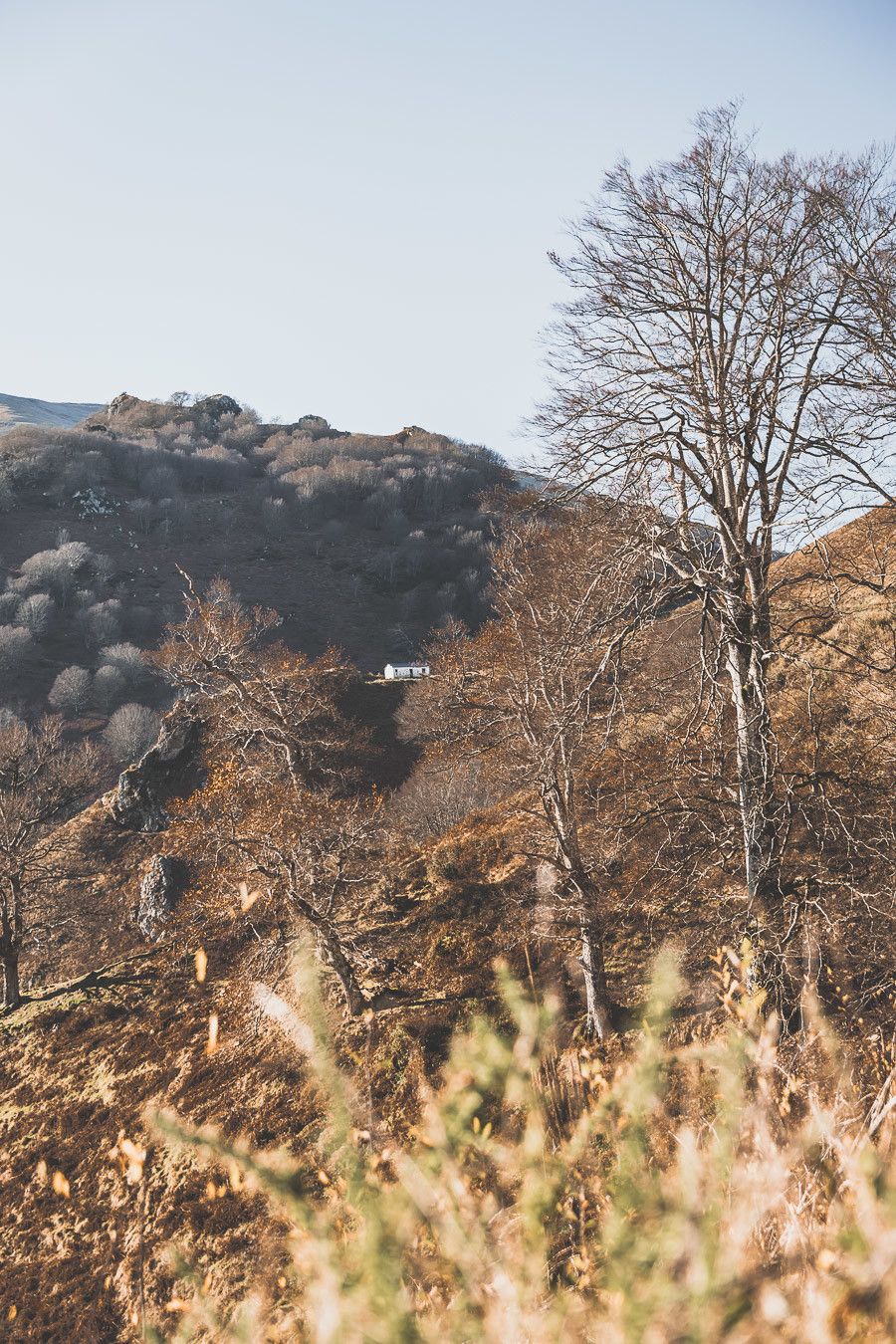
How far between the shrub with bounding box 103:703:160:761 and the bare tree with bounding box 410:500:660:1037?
45.8 meters

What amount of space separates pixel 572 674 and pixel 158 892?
19.1 meters

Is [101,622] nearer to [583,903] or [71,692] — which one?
[71,692]

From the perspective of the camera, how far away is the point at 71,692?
6431cm

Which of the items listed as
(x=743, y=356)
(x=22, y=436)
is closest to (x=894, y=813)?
(x=743, y=356)

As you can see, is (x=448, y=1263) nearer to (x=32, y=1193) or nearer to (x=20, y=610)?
(x=32, y=1193)

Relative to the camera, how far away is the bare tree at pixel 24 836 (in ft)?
67.7

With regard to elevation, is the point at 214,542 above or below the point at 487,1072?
above

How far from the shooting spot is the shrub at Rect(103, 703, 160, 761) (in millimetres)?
56375

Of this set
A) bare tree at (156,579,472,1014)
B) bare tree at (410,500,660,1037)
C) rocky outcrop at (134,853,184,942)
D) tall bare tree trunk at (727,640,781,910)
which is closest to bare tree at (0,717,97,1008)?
rocky outcrop at (134,853,184,942)

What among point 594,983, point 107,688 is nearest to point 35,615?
point 107,688

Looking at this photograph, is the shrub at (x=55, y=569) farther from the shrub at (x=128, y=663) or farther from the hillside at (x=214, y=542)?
the shrub at (x=128, y=663)

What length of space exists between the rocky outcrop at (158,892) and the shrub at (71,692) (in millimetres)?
44937

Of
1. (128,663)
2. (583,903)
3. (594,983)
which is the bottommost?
(128,663)

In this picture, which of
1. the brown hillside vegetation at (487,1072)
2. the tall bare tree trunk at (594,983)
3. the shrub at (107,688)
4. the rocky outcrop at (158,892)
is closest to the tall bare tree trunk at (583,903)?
the tall bare tree trunk at (594,983)
